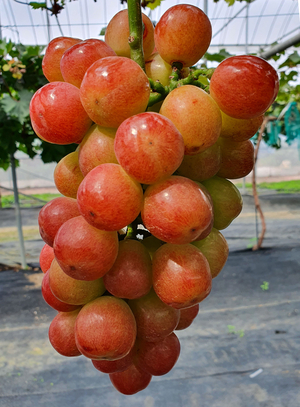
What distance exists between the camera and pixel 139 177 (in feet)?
1.38

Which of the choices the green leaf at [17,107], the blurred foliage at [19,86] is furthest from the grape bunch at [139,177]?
the green leaf at [17,107]

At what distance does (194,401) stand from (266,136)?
6301 mm

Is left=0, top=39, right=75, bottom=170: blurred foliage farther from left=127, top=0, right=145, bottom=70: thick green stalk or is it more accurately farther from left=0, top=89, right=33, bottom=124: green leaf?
left=127, top=0, right=145, bottom=70: thick green stalk

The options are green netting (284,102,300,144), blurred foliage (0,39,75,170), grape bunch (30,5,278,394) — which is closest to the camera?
grape bunch (30,5,278,394)

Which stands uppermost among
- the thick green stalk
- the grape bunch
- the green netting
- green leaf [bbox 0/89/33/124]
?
the thick green stalk

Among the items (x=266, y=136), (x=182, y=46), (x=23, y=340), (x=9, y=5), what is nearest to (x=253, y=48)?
(x=266, y=136)

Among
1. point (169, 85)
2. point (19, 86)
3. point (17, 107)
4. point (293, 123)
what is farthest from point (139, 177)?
point (293, 123)

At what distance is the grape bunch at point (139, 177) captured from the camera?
42 cm

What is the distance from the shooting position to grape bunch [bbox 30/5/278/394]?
0.42m

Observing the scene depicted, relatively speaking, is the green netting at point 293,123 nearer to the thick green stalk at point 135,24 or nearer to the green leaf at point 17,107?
the green leaf at point 17,107

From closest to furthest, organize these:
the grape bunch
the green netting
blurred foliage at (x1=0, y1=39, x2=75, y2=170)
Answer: the grape bunch, blurred foliage at (x1=0, y1=39, x2=75, y2=170), the green netting

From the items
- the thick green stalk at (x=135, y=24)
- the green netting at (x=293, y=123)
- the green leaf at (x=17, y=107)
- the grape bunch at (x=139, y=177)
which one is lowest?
the green netting at (x=293, y=123)

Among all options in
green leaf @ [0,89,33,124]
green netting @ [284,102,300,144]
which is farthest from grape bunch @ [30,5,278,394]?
green netting @ [284,102,300,144]

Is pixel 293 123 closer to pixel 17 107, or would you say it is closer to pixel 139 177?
pixel 17 107
